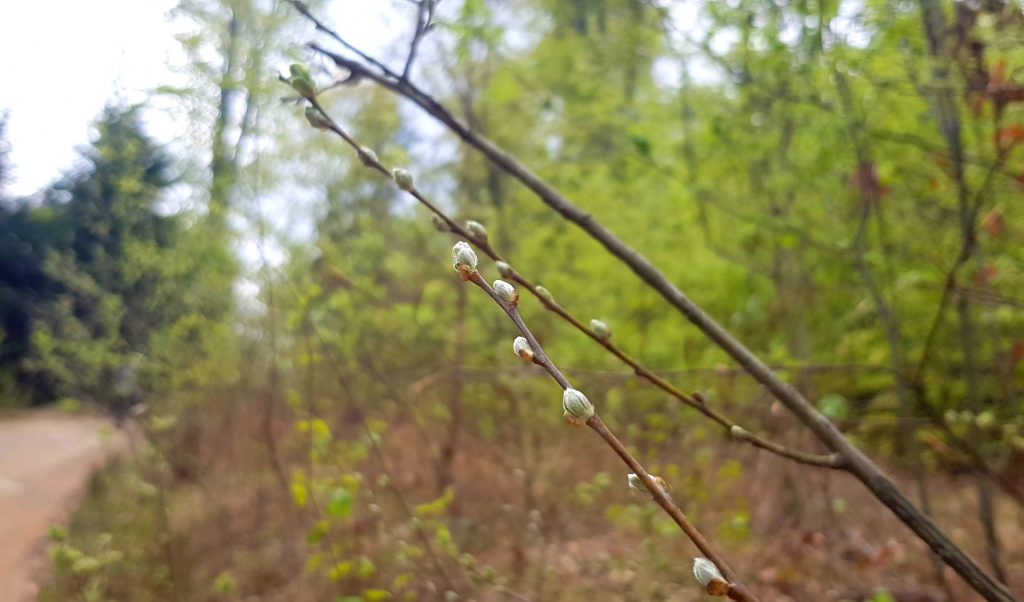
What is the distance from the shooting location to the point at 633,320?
4738 mm

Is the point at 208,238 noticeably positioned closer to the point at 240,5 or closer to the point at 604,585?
the point at 240,5

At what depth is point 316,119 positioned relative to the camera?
3.31 feet

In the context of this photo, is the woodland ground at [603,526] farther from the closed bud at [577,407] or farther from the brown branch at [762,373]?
the closed bud at [577,407]

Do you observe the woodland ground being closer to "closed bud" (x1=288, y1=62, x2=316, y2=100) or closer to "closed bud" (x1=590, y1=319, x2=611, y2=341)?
"closed bud" (x1=590, y1=319, x2=611, y2=341)

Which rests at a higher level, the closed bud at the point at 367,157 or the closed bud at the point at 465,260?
the closed bud at the point at 367,157

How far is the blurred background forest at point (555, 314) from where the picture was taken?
2.68 meters

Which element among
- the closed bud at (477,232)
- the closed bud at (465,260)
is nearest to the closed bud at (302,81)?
the closed bud at (477,232)

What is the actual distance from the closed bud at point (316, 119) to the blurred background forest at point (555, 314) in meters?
1.32

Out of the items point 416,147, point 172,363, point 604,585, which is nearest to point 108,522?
point 172,363

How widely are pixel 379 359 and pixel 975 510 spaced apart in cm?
332

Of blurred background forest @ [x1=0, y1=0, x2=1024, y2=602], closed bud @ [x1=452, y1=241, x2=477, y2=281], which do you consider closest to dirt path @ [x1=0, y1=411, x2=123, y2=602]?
blurred background forest @ [x1=0, y1=0, x2=1024, y2=602]

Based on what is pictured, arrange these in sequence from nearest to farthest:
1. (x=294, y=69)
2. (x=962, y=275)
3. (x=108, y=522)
→ (x=294, y=69) < (x=962, y=275) < (x=108, y=522)

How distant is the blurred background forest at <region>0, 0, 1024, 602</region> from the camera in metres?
2.68

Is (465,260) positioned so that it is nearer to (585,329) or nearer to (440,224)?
(585,329)
